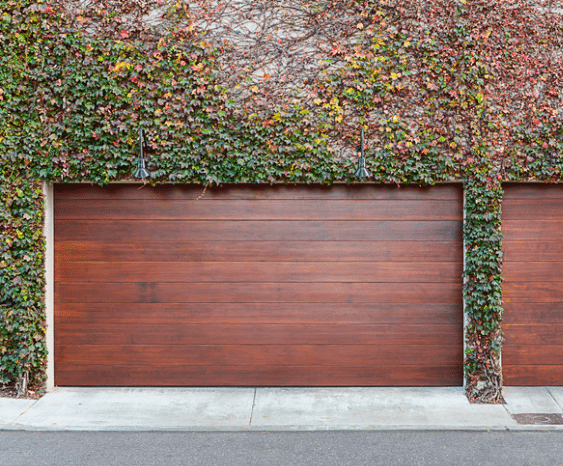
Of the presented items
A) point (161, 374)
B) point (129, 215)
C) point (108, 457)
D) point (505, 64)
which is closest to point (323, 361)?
point (161, 374)

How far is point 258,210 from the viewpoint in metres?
5.26

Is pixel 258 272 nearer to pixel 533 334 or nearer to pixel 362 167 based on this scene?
pixel 362 167

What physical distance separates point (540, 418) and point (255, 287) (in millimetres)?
3176

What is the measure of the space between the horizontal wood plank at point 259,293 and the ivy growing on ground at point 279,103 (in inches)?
13.2

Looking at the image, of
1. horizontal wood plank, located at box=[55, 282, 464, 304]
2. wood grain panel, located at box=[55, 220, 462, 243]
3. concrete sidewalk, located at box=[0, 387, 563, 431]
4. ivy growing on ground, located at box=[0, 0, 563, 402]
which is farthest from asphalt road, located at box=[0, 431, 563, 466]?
wood grain panel, located at box=[55, 220, 462, 243]

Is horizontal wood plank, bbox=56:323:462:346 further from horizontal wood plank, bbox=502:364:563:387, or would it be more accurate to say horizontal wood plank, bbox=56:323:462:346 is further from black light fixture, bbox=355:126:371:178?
black light fixture, bbox=355:126:371:178

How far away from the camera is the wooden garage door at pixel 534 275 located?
5.23 metres

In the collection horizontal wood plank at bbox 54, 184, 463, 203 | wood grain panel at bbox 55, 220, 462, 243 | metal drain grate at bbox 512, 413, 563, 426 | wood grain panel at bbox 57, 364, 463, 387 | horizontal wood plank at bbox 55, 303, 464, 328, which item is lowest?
metal drain grate at bbox 512, 413, 563, 426

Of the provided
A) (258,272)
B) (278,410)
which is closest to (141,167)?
(258,272)

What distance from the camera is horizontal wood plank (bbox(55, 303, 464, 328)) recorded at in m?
5.24

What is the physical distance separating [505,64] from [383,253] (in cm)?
251

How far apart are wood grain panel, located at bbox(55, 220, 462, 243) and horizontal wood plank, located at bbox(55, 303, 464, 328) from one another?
762 millimetres

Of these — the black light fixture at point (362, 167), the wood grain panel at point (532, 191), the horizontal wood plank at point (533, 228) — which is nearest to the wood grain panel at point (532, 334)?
the horizontal wood plank at point (533, 228)

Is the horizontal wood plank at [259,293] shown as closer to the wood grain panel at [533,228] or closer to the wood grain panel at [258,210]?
the wood grain panel at [258,210]
